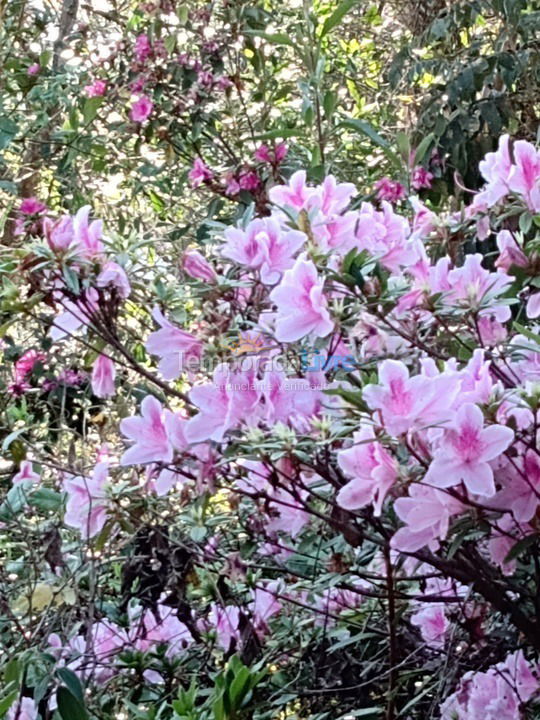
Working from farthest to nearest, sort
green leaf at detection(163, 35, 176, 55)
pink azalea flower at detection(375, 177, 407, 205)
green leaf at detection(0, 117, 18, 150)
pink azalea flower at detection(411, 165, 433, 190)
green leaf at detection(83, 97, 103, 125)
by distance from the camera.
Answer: green leaf at detection(163, 35, 176, 55)
green leaf at detection(83, 97, 103, 125)
pink azalea flower at detection(411, 165, 433, 190)
green leaf at detection(0, 117, 18, 150)
pink azalea flower at detection(375, 177, 407, 205)

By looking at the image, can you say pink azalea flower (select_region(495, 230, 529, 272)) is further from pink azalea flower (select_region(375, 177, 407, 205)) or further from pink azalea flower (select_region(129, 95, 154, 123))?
pink azalea flower (select_region(129, 95, 154, 123))

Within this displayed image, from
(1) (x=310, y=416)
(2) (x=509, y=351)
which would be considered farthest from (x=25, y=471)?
(2) (x=509, y=351)

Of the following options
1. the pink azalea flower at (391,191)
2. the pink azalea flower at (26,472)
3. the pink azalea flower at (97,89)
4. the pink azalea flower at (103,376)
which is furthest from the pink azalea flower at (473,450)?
the pink azalea flower at (97,89)

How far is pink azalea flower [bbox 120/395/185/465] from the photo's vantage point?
0.85 meters

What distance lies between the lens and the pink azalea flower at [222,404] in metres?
0.83

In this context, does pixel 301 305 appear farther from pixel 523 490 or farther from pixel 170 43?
pixel 170 43

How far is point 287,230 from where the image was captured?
3.22ft

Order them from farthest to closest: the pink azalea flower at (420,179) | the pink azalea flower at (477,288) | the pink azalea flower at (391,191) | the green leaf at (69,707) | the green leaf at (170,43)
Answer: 1. the green leaf at (170,43)
2. the pink azalea flower at (420,179)
3. the pink azalea flower at (391,191)
4. the pink azalea flower at (477,288)
5. the green leaf at (69,707)

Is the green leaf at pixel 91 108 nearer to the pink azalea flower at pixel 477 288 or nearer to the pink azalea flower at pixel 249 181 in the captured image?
the pink azalea flower at pixel 249 181

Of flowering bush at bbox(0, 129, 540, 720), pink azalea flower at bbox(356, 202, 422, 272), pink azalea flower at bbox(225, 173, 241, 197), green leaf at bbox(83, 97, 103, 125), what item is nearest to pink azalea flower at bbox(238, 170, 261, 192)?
pink azalea flower at bbox(225, 173, 241, 197)

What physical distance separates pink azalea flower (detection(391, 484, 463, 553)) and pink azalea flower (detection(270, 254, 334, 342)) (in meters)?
0.19

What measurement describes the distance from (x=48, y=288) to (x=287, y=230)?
0.28 meters

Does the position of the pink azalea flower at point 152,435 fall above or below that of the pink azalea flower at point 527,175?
below

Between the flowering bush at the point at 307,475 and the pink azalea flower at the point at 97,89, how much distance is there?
1.36 meters
